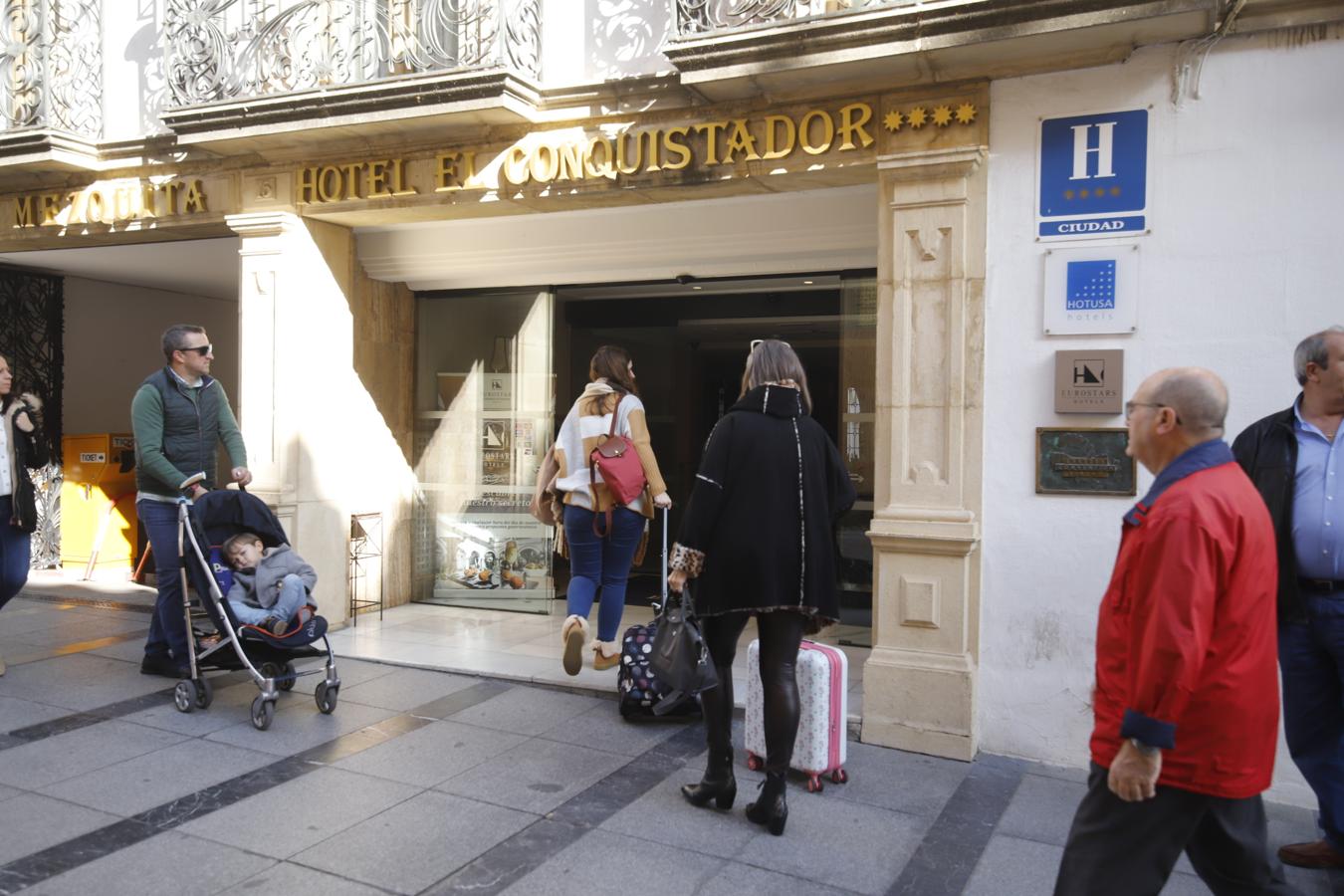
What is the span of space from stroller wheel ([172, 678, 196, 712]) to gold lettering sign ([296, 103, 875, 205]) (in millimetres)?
3485

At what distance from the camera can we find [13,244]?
949cm

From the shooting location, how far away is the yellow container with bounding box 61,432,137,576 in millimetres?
10922

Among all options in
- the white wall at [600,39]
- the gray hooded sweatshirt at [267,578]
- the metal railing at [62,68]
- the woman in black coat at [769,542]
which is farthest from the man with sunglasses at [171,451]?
the woman in black coat at [769,542]

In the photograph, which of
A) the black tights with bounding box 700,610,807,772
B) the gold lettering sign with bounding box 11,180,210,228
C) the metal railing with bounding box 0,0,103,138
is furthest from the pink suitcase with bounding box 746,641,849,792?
the metal railing with bounding box 0,0,103,138

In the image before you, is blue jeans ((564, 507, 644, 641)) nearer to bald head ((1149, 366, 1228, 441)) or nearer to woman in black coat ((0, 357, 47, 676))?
woman in black coat ((0, 357, 47, 676))

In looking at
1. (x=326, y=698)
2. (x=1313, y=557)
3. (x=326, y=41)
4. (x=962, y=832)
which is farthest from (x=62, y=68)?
(x=1313, y=557)

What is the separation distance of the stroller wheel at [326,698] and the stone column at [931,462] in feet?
9.54

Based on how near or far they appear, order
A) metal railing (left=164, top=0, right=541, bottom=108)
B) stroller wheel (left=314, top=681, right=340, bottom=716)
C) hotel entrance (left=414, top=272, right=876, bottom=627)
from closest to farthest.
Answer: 1. stroller wheel (left=314, top=681, right=340, bottom=716)
2. metal railing (left=164, top=0, right=541, bottom=108)
3. hotel entrance (left=414, top=272, right=876, bottom=627)

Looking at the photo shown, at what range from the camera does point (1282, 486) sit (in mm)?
3986

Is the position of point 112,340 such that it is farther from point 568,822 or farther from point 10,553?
point 568,822

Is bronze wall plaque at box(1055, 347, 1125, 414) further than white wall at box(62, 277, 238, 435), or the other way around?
white wall at box(62, 277, 238, 435)

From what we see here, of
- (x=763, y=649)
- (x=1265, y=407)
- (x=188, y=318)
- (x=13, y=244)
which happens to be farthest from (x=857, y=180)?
(x=188, y=318)

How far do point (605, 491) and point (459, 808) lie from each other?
1989 millimetres

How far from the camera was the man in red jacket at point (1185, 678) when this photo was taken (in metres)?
2.54
